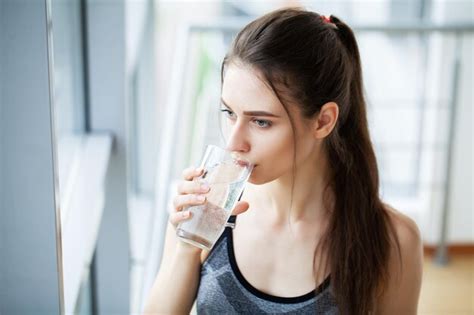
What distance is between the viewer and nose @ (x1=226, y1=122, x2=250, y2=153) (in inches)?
40.3

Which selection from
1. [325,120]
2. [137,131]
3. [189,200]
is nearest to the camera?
[189,200]

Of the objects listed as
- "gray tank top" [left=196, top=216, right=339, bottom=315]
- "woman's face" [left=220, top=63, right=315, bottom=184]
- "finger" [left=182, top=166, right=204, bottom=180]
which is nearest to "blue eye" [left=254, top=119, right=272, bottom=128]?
"woman's face" [left=220, top=63, right=315, bottom=184]

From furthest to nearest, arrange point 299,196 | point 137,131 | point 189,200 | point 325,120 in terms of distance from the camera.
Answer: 1. point 137,131
2. point 299,196
3. point 325,120
4. point 189,200

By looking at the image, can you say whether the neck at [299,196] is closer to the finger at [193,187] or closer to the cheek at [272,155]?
the cheek at [272,155]

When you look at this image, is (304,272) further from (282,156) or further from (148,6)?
(148,6)

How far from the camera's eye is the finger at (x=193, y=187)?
0.99m

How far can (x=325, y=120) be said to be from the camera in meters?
1.10

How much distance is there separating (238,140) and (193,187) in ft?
0.35

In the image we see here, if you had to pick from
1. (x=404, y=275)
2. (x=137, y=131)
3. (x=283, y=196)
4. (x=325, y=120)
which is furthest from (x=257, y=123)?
(x=137, y=131)

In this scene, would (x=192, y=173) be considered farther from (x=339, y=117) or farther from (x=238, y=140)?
(x=339, y=117)

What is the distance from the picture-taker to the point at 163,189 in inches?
72.8

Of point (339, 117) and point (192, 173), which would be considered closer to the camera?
point (192, 173)

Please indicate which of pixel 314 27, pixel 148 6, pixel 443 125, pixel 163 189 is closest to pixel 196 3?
pixel 148 6

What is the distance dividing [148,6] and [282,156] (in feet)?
4.87
